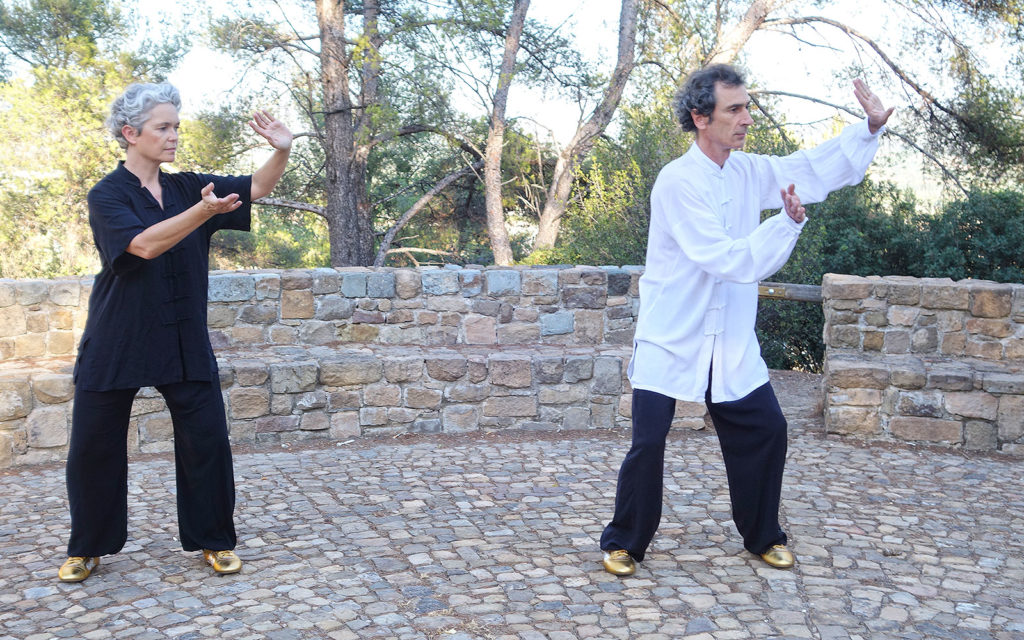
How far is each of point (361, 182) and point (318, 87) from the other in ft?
6.77

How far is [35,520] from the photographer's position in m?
4.10

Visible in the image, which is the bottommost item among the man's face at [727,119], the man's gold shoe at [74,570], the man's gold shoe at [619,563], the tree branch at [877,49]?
the man's gold shoe at [74,570]

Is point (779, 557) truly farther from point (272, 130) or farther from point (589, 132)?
point (589, 132)

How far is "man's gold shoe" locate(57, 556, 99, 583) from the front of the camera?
329 centimetres

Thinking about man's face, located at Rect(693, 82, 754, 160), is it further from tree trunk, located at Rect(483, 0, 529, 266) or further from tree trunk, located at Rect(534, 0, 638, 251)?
tree trunk, located at Rect(483, 0, 529, 266)

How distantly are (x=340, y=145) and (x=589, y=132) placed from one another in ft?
12.6

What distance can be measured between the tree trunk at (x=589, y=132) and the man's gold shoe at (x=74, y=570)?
35.8ft

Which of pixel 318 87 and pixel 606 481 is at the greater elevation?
pixel 318 87

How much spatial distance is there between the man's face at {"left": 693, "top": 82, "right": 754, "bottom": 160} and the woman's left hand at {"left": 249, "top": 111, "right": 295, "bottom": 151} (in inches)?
57.2

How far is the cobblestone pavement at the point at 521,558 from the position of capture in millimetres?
2965

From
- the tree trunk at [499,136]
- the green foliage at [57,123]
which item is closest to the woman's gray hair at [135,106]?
the tree trunk at [499,136]

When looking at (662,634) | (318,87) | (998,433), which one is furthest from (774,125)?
(662,634)

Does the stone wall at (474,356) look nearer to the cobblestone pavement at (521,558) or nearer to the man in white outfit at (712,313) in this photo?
the cobblestone pavement at (521,558)

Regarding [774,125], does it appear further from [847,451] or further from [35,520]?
[35,520]
